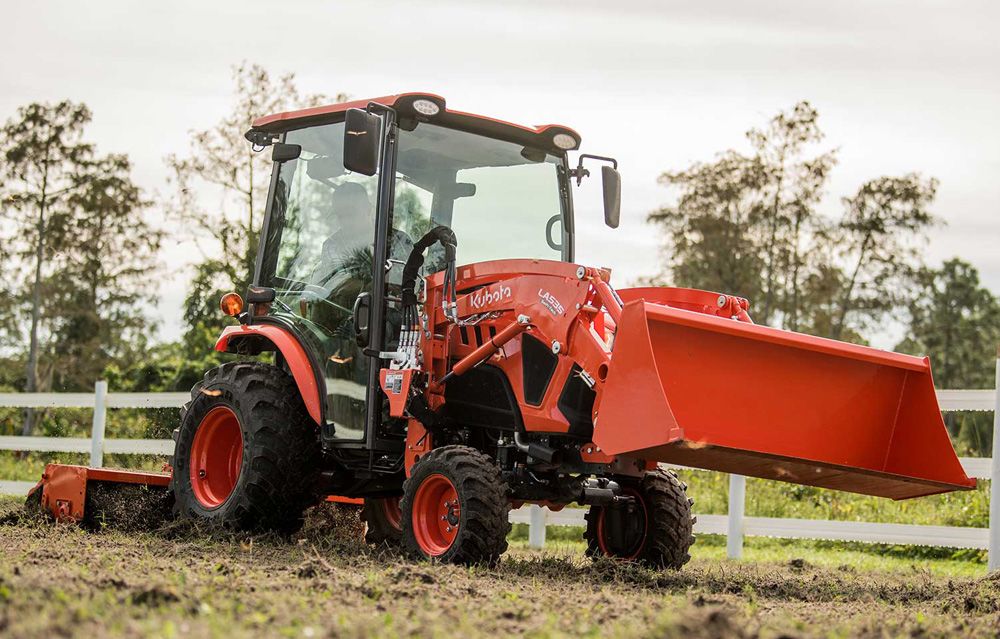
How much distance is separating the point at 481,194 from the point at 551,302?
1.50 meters

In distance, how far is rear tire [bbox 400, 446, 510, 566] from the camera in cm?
623

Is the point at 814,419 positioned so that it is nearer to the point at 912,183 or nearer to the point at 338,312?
the point at 338,312

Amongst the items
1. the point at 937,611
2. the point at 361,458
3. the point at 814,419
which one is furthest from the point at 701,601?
the point at 361,458

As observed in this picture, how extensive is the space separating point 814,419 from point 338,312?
9.60ft

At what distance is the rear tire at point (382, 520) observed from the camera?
333 inches

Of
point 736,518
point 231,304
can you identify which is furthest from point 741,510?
point 231,304

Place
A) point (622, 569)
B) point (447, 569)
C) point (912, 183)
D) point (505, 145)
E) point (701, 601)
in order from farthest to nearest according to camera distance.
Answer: point (912, 183)
point (505, 145)
point (622, 569)
point (447, 569)
point (701, 601)

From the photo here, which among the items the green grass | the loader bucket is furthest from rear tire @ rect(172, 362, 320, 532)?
the green grass

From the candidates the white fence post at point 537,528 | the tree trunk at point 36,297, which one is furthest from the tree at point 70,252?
the white fence post at point 537,528

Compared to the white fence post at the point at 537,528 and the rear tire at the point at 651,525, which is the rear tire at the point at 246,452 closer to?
the rear tire at the point at 651,525

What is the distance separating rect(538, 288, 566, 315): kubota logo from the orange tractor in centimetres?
2

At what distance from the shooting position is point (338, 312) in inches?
300

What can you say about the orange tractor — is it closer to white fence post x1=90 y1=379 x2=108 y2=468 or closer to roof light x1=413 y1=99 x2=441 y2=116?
roof light x1=413 y1=99 x2=441 y2=116

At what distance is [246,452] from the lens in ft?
24.6
